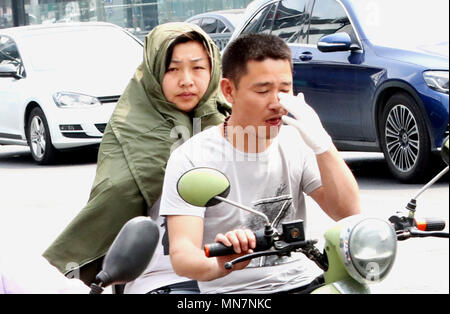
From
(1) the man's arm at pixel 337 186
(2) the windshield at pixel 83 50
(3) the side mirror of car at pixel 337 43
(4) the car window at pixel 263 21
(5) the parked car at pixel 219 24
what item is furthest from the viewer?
(5) the parked car at pixel 219 24

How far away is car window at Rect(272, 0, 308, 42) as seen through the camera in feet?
35.5

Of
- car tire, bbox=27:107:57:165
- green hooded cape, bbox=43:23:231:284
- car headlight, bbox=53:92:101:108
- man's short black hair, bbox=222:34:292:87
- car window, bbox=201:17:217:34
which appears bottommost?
car window, bbox=201:17:217:34

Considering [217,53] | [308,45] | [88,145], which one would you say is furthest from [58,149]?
[217,53]

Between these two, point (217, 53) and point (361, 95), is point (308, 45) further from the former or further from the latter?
point (217, 53)

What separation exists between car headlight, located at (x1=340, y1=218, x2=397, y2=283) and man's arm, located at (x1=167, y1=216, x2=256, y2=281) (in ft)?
1.24

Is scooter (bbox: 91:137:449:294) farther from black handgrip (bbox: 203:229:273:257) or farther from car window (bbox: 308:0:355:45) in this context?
car window (bbox: 308:0:355:45)

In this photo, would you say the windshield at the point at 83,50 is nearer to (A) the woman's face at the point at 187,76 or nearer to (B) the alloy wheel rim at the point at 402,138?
(B) the alloy wheel rim at the point at 402,138

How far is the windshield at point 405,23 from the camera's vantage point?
9031mm

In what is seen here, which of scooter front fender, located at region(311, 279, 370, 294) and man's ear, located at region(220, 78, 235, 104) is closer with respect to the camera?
scooter front fender, located at region(311, 279, 370, 294)

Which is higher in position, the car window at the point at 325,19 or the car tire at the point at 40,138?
the car window at the point at 325,19

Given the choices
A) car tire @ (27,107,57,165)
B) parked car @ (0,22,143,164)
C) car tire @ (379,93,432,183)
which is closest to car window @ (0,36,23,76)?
parked car @ (0,22,143,164)

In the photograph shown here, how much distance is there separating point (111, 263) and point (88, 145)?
1057cm

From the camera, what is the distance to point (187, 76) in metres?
3.96

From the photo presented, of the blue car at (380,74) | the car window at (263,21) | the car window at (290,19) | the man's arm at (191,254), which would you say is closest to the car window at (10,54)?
the car window at (263,21)
